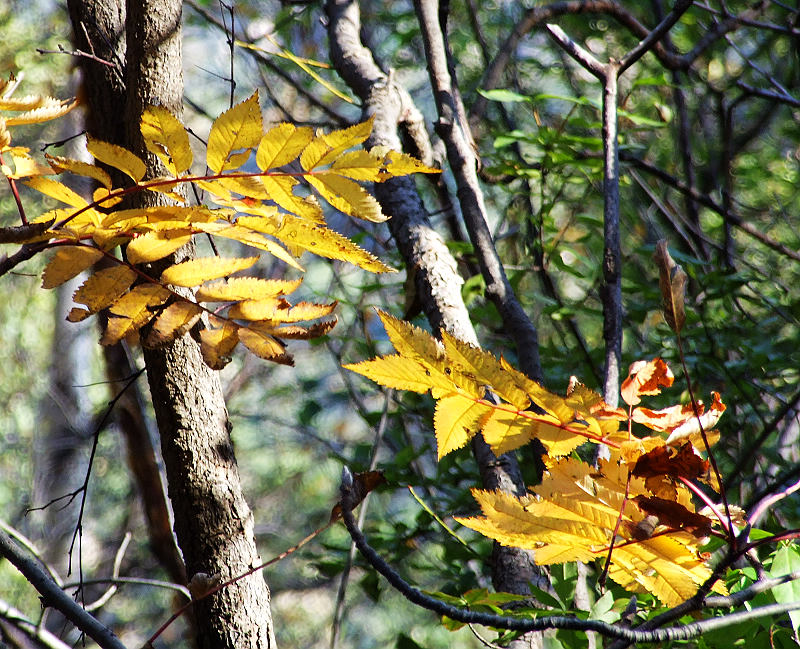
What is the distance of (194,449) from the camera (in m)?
0.58

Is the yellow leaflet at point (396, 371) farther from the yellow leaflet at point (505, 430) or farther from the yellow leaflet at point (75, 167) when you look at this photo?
the yellow leaflet at point (75, 167)

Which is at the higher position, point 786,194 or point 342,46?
point 786,194

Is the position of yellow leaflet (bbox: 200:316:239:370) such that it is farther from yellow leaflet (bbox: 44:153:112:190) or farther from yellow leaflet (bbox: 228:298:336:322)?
yellow leaflet (bbox: 44:153:112:190)

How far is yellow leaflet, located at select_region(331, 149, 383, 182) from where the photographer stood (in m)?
0.51

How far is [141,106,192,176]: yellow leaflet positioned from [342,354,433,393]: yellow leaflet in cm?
21

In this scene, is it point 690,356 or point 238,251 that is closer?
point 690,356

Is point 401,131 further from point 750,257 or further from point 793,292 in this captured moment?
point 750,257

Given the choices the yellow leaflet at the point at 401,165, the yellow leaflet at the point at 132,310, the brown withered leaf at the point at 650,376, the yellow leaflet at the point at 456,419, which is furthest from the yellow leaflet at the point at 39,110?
the brown withered leaf at the point at 650,376

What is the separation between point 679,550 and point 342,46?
41.6 inches

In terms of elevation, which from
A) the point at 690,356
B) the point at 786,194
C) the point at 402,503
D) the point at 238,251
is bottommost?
the point at 690,356

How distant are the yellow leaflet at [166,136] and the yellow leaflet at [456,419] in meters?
0.25

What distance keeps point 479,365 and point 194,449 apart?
27 cm

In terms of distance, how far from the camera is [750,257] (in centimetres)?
247

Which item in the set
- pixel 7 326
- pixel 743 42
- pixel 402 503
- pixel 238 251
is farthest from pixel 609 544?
pixel 7 326
